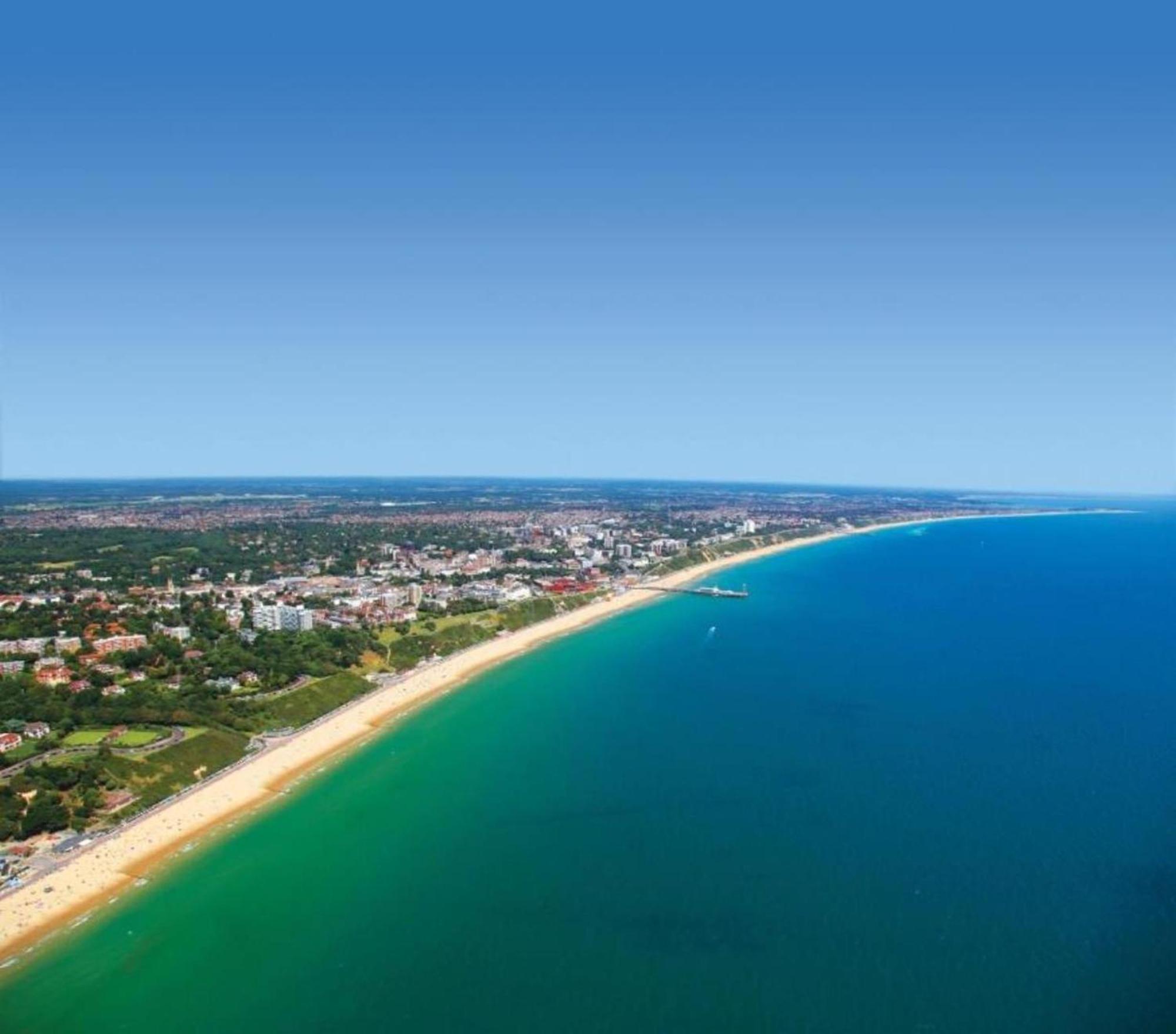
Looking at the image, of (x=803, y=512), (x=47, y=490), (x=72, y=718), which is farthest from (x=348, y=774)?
(x=47, y=490)

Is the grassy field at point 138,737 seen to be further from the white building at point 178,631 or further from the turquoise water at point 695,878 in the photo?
the white building at point 178,631

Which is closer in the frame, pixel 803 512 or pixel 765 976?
pixel 765 976

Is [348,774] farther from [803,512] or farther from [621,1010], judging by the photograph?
[803,512]

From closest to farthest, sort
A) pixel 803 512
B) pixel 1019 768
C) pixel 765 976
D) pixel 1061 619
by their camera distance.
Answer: pixel 765 976 → pixel 1019 768 → pixel 1061 619 → pixel 803 512

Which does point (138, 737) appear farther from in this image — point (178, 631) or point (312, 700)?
point (178, 631)

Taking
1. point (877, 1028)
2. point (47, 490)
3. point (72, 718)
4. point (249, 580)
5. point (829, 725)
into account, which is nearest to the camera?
point (877, 1028)

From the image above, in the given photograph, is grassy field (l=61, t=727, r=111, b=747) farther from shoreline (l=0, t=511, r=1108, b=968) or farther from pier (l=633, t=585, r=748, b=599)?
pier (l=633, t=585, r=748, b=599)
